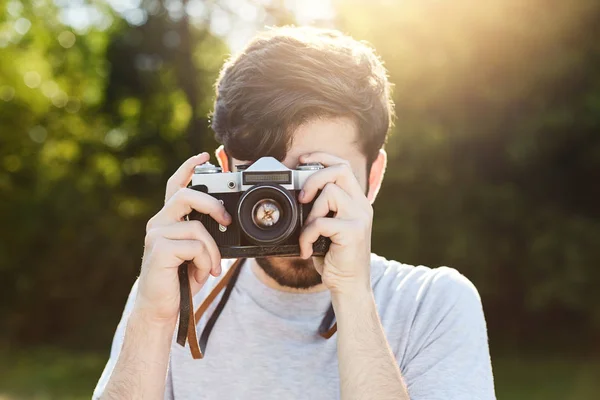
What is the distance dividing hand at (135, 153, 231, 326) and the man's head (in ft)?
0.89

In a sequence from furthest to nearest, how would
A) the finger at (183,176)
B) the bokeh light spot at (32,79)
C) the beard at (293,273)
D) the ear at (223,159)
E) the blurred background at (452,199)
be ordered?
the bokeh light spot at (32,79), the blurred background at (452,199), the ear at (223,159), the beard at (293,273), the finger at (183,176)

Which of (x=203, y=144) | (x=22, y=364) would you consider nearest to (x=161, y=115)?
(x=203, y=144)

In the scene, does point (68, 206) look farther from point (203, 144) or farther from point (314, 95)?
point (314, 95)

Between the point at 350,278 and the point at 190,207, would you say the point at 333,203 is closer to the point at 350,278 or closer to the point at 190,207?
the point at 350,278

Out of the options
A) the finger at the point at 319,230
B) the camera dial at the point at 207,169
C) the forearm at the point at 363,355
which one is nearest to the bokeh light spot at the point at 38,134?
the camera dial at the point at 207,169

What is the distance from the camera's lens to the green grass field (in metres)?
7.39

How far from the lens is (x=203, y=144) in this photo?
11.2 meters

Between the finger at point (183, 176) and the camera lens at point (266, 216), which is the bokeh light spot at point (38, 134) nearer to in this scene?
the finger at point (183, 176)

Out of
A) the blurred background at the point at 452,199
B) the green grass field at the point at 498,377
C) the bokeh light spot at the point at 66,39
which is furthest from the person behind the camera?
the bokeh light spot at the point at 66,39

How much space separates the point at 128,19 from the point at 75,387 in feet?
23.0

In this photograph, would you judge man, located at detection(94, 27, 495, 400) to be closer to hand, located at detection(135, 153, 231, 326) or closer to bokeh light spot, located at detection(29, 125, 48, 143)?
hand, located at detection(135, 153, 231, 326)

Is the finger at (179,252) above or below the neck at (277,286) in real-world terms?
above

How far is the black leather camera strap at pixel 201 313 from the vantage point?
1861 millimetres

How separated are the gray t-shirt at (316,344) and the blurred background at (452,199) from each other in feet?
18.8
